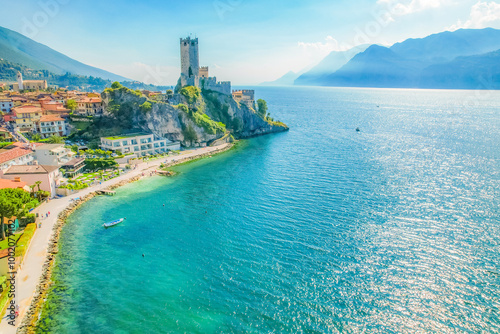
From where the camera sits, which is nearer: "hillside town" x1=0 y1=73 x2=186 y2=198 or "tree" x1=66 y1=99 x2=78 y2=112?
"hillside town" x1=0 y1=73 x2=186 y2=198

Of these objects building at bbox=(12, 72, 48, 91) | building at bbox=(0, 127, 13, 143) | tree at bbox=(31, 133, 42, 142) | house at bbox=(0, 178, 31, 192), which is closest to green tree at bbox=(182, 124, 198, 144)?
tree at bbox=(31, 133, 42, 142)

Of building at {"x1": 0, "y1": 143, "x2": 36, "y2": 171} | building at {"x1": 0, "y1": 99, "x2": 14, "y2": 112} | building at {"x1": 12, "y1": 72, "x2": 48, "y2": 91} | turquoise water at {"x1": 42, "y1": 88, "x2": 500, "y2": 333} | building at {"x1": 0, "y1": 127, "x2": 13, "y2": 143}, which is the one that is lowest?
turquoise water at {"x1": 42, "y1": 88, "x2": 500, "y2": 333}

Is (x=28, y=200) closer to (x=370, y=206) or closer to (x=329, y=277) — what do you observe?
(x=329, y=277)

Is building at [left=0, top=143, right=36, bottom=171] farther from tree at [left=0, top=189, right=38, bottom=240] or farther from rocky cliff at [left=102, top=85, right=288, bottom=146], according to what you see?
rocky cliff at [left=102, top=85, right=288, bottom=146]

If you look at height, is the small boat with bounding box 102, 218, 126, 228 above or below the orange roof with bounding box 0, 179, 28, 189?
below

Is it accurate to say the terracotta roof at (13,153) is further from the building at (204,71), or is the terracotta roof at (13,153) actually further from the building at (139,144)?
the building at (204,71)

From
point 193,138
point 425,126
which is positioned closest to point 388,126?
point 425,126
